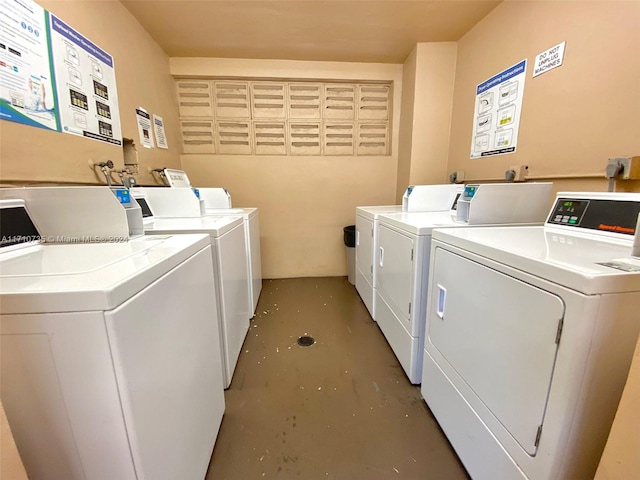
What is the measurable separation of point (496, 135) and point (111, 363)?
256 cm

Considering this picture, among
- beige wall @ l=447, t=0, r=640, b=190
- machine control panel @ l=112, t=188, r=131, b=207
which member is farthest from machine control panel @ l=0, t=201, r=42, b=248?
beige wall @ l=447, t=0, r=640, b=190

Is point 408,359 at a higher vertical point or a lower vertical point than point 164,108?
lower

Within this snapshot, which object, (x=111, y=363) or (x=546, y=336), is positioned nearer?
(x=111, y=363)

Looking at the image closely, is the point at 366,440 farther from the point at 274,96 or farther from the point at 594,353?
the point at 274,96

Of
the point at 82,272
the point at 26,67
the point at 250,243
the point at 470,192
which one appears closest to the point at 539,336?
the point at 470,192

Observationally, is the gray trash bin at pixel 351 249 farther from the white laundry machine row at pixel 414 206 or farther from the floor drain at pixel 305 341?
the floor drain at pixel 305 341

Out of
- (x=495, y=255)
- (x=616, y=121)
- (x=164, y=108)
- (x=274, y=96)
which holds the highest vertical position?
(x=274, y=96)

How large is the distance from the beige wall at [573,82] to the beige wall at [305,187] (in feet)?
4.02

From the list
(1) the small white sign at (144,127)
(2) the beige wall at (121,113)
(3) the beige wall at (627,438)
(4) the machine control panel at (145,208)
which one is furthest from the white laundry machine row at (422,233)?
(1) the small white sign at (144,127)

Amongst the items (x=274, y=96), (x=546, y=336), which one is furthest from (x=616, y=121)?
(x=274, y=96)

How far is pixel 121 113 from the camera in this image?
73.1 inches

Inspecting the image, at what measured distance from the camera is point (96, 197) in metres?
0.96

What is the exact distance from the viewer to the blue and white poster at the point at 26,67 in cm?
110

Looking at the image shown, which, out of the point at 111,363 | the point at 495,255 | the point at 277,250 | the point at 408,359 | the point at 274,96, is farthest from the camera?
the point at 277,250
